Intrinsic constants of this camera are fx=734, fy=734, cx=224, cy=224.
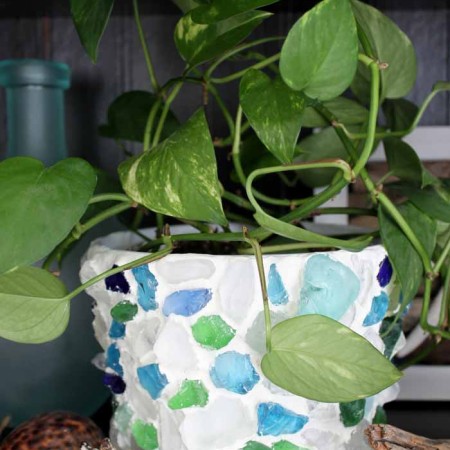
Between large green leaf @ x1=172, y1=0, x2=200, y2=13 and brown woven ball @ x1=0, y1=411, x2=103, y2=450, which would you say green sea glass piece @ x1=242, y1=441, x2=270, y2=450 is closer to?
brown woven ball @ x1=0, y1=411, x2=103, y2=450

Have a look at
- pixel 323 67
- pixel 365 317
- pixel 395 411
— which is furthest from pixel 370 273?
pixel 395 411

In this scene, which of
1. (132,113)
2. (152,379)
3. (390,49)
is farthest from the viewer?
(132,113)

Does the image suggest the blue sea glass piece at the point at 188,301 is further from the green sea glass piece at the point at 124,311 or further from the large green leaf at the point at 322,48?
the large green leaf at the point at 322,48

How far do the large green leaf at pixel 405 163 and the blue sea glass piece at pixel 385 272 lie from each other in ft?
0.23

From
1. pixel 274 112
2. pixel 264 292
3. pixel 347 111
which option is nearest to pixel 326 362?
pixel 264 292

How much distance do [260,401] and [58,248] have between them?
0.71 feet

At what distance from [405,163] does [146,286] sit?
25 cm

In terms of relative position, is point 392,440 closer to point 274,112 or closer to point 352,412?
point 352,412

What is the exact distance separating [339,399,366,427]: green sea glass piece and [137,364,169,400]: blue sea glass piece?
5.8 inches

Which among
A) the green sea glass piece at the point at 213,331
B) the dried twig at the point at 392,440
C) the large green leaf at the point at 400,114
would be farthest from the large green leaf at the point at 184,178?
the large green leaf at the point at 400,114

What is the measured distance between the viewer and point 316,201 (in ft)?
1.79

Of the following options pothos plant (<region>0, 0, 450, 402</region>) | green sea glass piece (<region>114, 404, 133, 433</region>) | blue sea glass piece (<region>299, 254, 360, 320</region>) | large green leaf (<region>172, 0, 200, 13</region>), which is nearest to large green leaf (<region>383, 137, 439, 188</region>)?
pothos plant (<region>0, 0, 450, 402</region>)

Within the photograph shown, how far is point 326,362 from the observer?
0.50 meters

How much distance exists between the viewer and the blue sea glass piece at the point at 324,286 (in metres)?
0.56
